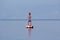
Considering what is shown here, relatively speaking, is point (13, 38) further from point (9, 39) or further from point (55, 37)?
point (55, 37)

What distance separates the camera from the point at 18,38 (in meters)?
21.6

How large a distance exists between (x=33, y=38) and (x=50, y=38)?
2.72 feet

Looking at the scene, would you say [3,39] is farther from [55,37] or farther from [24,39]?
[55,37]

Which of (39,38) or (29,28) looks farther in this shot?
(29,28)

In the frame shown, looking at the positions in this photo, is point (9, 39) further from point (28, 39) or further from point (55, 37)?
point (55, 37)

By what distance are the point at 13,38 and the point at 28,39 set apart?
Answer: 2.61 ft

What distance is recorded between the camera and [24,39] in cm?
2116

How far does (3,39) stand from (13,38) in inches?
22.7

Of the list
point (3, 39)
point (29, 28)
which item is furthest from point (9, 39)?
point (29, 28)

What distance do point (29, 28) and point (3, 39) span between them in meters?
6.77

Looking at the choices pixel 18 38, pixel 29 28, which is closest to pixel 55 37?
pixel 18 38

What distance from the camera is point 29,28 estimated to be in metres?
27.8

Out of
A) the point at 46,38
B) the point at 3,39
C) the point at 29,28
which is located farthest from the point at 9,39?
the point at 29,28

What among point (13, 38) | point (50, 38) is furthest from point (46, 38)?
point (13, 38)
